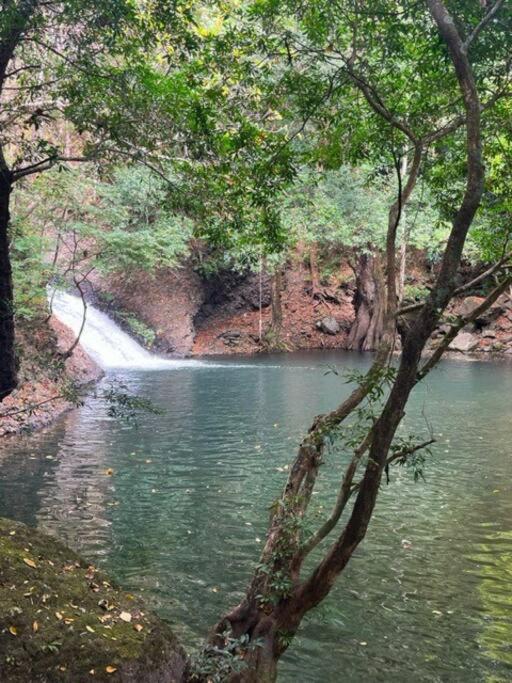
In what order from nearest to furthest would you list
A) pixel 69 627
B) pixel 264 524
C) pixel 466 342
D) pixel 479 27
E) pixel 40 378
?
1. pixel 69 627
2. pixel 479 27
3. pixel 264 524
4. pixel 40 378
5. pixel 466 342

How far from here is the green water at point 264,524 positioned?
21.7 ft

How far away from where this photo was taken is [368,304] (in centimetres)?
3784

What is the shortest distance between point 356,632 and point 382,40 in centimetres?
609

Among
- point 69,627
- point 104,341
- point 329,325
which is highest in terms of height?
point 329,325

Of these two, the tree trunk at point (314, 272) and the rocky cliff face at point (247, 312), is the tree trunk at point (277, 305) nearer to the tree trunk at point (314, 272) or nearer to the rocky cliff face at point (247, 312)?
the rocky cliff face at point (247, 312)

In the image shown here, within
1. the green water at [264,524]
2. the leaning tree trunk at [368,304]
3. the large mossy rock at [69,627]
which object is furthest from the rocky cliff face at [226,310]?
the large mossy rock at [69,627]

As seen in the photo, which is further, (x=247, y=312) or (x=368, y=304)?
(x=247, y=312)

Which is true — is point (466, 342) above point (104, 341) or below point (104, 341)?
above

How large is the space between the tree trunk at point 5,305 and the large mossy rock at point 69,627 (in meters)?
3.75

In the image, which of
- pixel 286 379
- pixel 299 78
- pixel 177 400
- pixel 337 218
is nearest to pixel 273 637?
pixel 299 78

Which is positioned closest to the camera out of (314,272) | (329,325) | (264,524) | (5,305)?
(5,305)

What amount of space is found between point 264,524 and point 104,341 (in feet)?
70.6

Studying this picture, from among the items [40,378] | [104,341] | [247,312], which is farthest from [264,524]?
A: [247,312]

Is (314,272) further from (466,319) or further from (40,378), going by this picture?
(466,319)
